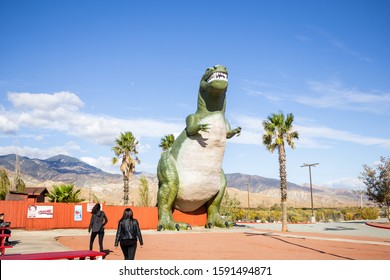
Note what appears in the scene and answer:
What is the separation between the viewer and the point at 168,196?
20422mm

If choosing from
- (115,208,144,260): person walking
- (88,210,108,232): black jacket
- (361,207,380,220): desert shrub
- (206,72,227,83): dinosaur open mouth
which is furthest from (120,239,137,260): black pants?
(361,207,380,220): desert shrub

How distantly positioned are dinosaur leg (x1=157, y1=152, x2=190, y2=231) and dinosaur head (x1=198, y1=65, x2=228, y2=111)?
3.75 metres

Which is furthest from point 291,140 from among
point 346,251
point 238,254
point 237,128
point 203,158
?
point 238,254

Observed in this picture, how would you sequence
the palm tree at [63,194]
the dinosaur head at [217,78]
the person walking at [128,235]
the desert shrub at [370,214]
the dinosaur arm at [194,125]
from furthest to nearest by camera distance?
the desert shrub at [370,214] → the palm tree at [63,194] → the dinosaur arm at [194,125] → the dinosaur head at [217,78] → the person walking at [128,235]

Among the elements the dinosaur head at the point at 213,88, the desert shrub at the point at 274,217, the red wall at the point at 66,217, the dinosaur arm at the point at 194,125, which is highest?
the dinosaur head at the point at 213,88

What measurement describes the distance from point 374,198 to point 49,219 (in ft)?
83.4

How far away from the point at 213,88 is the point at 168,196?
242 inches

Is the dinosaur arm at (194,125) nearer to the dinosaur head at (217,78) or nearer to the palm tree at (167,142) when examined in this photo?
the dinosaur head at (217,78)

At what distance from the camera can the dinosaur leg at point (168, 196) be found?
20141 mm

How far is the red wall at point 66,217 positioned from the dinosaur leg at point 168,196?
211 centimetres

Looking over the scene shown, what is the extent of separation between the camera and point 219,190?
21.8m

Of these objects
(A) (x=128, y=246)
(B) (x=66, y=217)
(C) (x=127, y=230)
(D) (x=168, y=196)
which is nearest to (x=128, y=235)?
(C) (x=127, y=230)

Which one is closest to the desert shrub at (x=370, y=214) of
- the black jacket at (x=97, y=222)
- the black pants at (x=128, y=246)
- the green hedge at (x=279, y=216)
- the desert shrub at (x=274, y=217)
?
the green hedge at (x=279, y=216)

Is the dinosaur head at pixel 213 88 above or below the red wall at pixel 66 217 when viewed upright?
above
